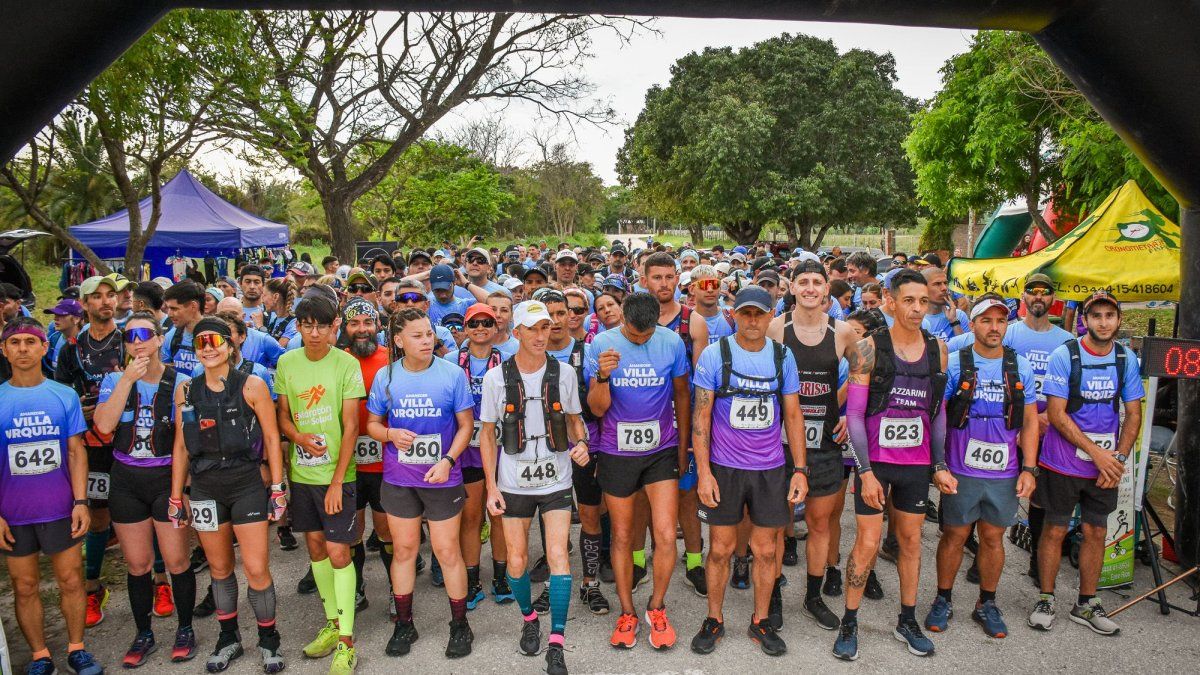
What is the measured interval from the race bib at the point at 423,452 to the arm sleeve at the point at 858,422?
8.25ft

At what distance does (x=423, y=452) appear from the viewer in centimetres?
434

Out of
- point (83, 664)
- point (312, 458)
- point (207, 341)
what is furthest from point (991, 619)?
point (83, 664)

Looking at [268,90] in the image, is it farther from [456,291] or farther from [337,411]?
→ [337,411]

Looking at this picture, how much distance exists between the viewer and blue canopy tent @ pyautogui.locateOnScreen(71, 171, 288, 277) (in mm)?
17188

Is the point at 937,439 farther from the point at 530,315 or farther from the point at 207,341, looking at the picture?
the point at 207,341

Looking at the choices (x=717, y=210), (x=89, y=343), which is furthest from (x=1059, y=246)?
(x=717, y=210)

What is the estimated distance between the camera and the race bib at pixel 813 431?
15.4 ft

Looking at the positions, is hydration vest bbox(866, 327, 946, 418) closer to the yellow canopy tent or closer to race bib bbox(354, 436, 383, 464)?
race bib bbox(354, 436, 383, 464)

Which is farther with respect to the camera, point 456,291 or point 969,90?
point 969,90

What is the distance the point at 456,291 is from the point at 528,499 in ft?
11.5

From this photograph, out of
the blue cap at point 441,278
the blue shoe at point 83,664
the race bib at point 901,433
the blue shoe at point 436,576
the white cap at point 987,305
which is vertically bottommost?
the blue shoe at point 83,664

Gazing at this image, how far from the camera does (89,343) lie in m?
5.30

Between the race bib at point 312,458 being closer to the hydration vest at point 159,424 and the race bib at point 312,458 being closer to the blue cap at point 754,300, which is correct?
the hydration vest at point 159,424

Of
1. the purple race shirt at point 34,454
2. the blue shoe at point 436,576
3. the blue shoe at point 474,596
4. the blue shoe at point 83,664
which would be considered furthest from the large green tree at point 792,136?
the blue shoe at point 83,664
